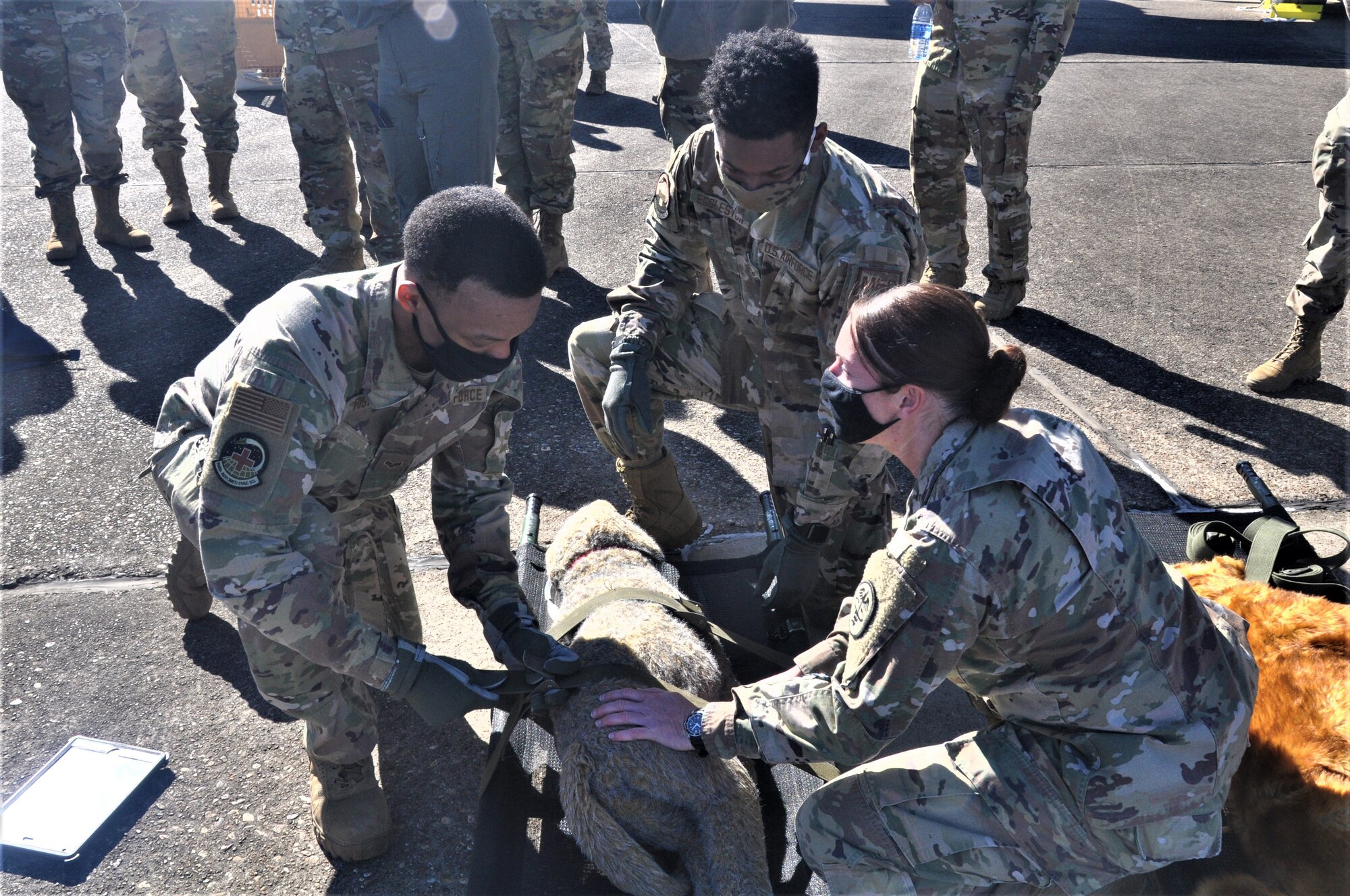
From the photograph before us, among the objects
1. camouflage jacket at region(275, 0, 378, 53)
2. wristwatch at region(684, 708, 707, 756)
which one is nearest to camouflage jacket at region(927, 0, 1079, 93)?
camouflage jacket at region(275, 0, 378, 53)

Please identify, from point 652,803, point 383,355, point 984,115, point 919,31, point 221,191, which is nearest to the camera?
point 652,803

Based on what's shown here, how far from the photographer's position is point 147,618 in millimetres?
3562

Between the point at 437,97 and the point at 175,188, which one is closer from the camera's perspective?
the point at 437,97

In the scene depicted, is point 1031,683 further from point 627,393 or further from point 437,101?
point 437,101

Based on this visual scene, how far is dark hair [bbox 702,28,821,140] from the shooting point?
2893 millimetres

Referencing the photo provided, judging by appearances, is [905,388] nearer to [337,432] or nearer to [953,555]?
[953,555]

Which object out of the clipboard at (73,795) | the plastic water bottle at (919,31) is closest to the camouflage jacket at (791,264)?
the clipboard at (73,795)

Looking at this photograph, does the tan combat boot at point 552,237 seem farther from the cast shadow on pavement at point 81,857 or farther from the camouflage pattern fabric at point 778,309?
the cast shadow on pavement at point 81,857

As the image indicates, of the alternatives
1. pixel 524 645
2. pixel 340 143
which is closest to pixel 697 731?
pixel 524 645

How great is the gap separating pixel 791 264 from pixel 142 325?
169 inches

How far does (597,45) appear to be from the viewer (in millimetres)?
10211

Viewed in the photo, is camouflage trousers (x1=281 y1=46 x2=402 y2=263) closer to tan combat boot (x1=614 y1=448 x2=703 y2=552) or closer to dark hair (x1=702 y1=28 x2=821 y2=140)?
tan combat boot (x1=614 y1=448 x2=703 y2=552)

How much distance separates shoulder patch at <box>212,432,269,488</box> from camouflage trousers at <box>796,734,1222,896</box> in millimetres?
1626

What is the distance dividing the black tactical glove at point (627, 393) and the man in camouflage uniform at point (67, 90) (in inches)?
184
